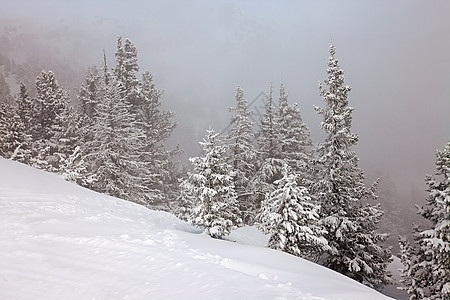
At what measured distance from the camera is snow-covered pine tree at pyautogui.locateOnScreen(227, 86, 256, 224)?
902 inches

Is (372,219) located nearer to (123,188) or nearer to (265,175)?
(265,175)

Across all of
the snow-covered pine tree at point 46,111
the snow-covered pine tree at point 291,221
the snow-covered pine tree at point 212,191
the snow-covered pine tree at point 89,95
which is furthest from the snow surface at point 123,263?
the snow-covered pine tree at point 89,95

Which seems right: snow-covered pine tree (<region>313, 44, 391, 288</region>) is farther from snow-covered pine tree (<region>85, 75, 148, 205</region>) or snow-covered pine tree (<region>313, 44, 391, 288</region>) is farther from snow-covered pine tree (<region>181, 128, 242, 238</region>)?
snow-covered pine tree (<region>85, 75, 148, 205</region>)

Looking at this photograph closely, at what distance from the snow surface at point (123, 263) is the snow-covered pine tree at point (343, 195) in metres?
7.08

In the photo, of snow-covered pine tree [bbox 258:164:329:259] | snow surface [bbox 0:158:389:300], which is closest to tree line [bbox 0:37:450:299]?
snow-covered pine tree [bbox 258:164:329:259]

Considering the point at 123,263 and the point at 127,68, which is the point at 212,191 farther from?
the point at 127,68

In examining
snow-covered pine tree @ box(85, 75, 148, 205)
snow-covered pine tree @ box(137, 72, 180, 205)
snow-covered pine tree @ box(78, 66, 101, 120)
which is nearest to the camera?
snow-covered pine tree @ box(85, 75, 148, 205)

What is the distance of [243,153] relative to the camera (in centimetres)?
2267

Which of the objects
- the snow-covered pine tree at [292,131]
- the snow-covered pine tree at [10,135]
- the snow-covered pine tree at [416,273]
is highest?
the snow-covered pine tree at [292,131]

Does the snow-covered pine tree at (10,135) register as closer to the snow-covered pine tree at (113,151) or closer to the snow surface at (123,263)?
the snow-covered pine tree at (113,151)

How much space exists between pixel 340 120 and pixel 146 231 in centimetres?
1174

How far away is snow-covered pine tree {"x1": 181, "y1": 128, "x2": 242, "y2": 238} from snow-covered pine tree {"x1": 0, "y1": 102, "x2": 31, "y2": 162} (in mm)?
16362

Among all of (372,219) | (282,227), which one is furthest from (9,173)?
(372,219)

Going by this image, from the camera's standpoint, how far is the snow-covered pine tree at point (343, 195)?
1499cm
